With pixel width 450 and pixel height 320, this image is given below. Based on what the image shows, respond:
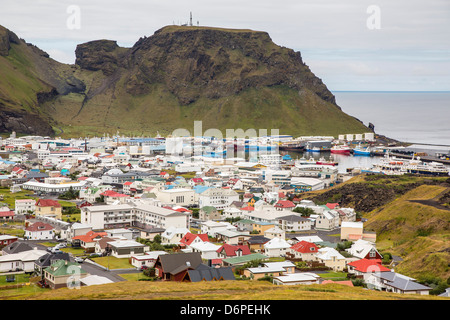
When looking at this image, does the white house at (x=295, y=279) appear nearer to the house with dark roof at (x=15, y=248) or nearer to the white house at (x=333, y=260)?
the white house at (x=333, y=260)

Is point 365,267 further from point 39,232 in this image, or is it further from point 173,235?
point 39,232

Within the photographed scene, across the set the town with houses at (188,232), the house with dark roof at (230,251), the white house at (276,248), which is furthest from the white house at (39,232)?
the white house at (276,248)

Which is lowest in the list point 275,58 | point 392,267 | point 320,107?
point 392,267

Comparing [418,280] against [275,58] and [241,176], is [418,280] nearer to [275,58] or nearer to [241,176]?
[241,176]

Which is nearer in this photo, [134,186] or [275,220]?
[275,220]

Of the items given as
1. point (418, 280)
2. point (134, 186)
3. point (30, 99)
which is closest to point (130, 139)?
point (30, 99)

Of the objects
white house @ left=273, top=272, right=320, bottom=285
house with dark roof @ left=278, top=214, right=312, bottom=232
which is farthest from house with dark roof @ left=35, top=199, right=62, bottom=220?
white house @ left=273, top=272, right=320, bottom=285

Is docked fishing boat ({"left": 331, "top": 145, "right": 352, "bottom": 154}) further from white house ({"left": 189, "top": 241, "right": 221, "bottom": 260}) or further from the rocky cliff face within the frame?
white house ({"left": 189, "top": 241, "right": 221, "bottom": 260})
